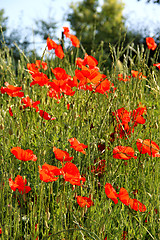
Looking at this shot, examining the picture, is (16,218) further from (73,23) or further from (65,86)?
(73,23)

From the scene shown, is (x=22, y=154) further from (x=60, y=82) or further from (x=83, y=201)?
(x=60, y=82)

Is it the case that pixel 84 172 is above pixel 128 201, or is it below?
below

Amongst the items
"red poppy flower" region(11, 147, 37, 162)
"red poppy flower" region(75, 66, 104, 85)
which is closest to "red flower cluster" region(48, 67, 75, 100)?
"red poppy flower" region(75, 66, 104, 85)

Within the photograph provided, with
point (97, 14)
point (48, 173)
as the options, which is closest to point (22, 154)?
point (48, 173)

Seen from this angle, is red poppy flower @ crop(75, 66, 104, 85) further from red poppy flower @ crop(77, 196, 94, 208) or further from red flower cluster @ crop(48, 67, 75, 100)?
red poppy flower @ crop(77, 196, 94, 208)

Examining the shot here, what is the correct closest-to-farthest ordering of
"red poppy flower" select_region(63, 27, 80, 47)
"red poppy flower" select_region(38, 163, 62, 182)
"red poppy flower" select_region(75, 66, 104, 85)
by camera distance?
"red poppy flower" select_region(38, 163, 62, 182), "red poppy flower" select_region(75, 66, 104, 85), "red poppy flower" select_region(63, 27, 80, 47)

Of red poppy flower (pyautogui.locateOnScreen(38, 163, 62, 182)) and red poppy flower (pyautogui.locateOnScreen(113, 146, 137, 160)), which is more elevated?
red poppy flower (pyautogui.locateOnScreen(38, 163, 62, 182))

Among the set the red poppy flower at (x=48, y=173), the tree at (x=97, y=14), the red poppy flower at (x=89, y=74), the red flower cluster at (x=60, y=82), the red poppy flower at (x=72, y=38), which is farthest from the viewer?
the tree at (x=97, y=14)

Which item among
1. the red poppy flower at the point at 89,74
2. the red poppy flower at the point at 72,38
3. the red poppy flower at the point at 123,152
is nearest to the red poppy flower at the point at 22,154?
the red poppy flower at the point at 123,152

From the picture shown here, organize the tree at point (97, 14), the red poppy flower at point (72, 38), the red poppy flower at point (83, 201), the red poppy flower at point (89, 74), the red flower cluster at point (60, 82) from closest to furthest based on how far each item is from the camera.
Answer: the red poppy flower at point (83, 201) → the red poppy flower at point (89, 74) → the red flower cluster at point (60, 82) → the red poppy flower at point (72, 38) → the tree at point (97, 14)

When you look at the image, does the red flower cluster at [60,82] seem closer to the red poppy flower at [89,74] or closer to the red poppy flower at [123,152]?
the red poppy flower at [89,74]

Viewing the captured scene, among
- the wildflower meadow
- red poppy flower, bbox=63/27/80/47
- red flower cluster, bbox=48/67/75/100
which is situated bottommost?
the wildflower meadow

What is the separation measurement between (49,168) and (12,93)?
102 cm

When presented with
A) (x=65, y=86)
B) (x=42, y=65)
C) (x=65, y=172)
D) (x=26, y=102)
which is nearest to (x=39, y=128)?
(x=26, y=102)
